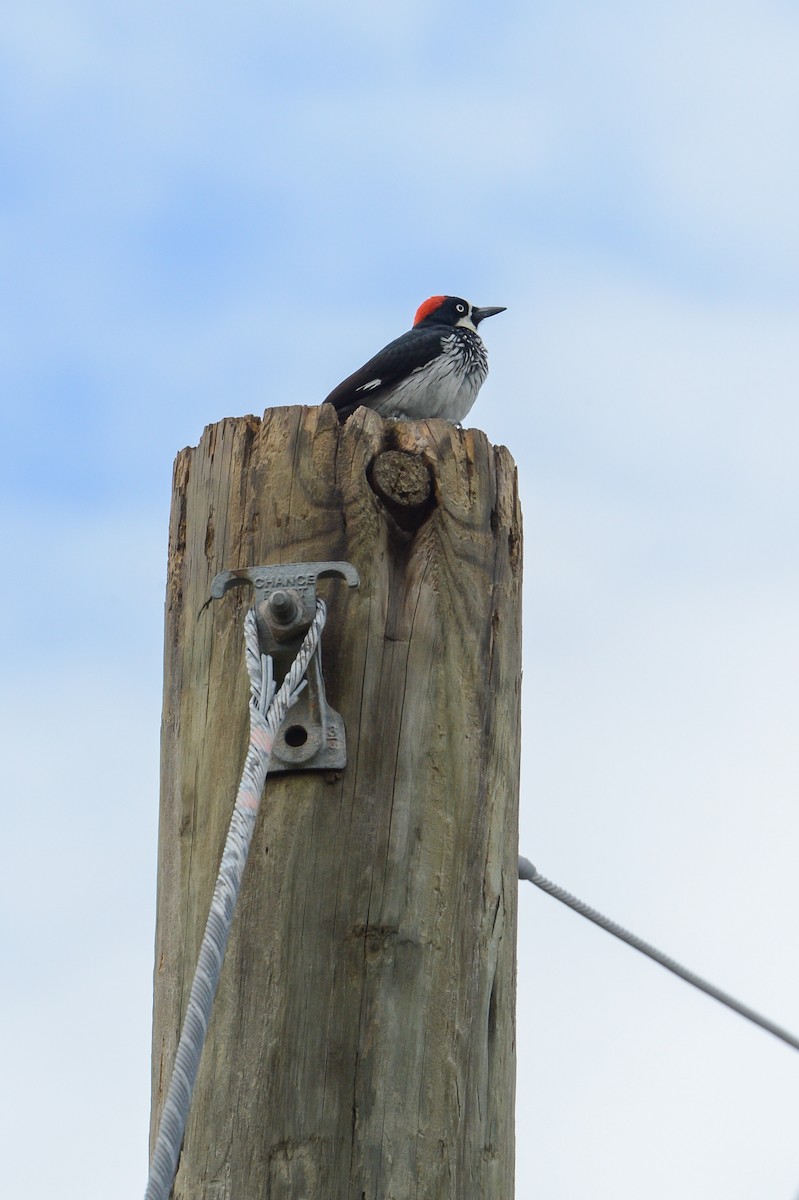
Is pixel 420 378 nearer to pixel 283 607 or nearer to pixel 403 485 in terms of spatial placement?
pixel 403 485

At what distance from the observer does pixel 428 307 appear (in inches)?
313

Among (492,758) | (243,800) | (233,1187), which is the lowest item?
(233,1187)

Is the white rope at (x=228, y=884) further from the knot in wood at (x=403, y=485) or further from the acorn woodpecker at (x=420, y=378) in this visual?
the acorn woodpecker at (x=420, y=378)

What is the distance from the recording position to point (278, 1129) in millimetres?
2117

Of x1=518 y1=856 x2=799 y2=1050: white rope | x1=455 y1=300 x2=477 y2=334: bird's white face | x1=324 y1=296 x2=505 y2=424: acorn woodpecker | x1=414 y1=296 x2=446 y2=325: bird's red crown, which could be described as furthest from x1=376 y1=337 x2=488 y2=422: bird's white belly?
x1=518 y1=856 x2=799 y2=1050: white rope

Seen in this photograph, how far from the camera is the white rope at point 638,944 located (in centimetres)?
283

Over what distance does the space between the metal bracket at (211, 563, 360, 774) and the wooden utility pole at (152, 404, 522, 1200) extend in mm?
28

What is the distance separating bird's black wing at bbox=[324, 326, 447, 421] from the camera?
5.75 meters

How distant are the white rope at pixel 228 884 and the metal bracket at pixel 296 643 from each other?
2 cm

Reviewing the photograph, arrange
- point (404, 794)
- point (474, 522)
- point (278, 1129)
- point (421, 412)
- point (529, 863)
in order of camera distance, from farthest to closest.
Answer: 1. point (421, 412)
2. point (529, 863)
3. point (474, 522)
4. point (404, 794)
5. point (278, 1129)

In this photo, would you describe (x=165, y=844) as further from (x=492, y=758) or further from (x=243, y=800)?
(x=492, y=758)

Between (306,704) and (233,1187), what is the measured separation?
2.28ft

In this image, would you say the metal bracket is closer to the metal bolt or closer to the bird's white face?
the metal bolt

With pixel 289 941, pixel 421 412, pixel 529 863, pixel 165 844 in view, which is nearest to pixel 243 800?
pixel 289 941
